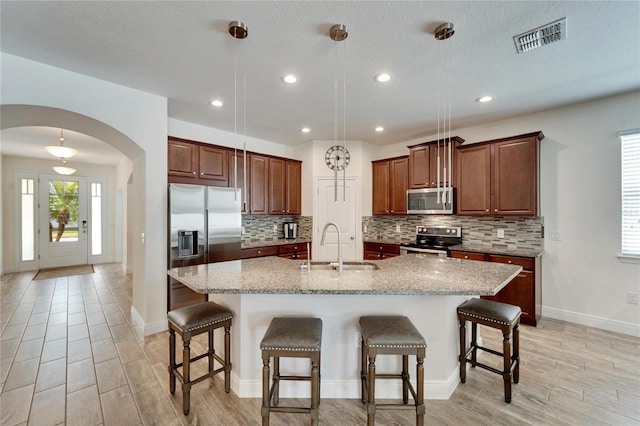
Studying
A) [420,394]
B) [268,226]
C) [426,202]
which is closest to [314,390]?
[420,394]

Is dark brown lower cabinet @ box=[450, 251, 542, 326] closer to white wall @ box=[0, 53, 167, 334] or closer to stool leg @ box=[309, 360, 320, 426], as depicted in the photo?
stool leg @ box=[309, 360, 320, 426]

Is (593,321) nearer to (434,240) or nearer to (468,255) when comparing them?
(468,255)

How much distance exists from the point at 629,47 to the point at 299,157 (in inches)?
174

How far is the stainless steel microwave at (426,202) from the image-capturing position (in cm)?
424

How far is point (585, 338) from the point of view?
9.89 ft

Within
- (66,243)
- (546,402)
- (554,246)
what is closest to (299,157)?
(554,246)

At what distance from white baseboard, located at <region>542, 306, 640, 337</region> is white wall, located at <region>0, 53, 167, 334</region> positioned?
500cm

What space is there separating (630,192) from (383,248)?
3.13 meters

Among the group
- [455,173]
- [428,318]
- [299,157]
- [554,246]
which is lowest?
[428,318]

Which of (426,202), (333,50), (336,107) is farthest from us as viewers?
(426,202)

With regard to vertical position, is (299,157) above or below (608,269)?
above

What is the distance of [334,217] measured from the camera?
17.0 ft

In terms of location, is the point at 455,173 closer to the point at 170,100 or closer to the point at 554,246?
the point at 554,246

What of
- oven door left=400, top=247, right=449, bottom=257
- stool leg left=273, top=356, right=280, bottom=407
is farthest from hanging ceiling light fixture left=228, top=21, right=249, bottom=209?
oven door left=400, top=247, right=449, bottom=257
